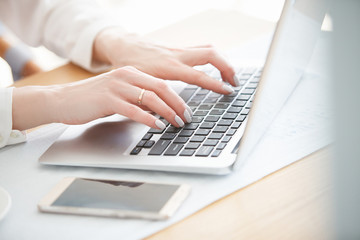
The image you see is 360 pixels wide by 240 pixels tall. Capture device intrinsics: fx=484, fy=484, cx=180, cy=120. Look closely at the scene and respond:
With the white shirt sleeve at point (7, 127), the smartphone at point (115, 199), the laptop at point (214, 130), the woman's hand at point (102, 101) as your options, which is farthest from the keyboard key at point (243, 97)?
the white shirt sleeve at point (7, 127)

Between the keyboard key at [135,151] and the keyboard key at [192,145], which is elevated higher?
the keyboard key at [192,145]

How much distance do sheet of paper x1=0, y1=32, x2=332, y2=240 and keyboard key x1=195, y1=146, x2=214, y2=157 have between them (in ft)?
0.09

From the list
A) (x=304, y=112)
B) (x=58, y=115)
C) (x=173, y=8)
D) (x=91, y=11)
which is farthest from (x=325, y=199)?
(x=173, y=8)

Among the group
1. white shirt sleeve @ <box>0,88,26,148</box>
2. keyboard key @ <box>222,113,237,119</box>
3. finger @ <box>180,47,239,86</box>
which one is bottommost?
white shirt sleeve @ <box>0,88,26,148</box>

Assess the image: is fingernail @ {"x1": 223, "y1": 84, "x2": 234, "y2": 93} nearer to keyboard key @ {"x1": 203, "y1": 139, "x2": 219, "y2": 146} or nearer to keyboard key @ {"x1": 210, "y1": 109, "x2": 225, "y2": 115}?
keyboard key @ {"x1": 210, "y1": 109, "x2": 225, "y2": 115}

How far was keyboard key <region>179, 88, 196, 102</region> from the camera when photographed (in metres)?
0.82

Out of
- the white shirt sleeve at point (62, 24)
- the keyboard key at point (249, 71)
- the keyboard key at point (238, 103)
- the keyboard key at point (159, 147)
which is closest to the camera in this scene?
the keyboard key at point (159, 147)

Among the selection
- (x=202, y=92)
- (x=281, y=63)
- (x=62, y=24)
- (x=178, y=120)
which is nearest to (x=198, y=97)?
(x=202, y=92)

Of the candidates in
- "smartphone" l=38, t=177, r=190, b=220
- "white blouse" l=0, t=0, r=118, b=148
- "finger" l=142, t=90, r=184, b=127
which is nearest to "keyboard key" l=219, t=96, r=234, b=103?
"finger" l=142, t=90, r=184, b=127

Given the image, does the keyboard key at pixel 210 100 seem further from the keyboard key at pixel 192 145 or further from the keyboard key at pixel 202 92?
the keyboard key at pixel 192 145

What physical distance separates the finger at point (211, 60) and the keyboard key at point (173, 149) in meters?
0.22

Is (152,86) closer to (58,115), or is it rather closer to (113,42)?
(58,115)

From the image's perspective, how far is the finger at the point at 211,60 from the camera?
819 mm

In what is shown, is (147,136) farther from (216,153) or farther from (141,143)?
(216,153)
